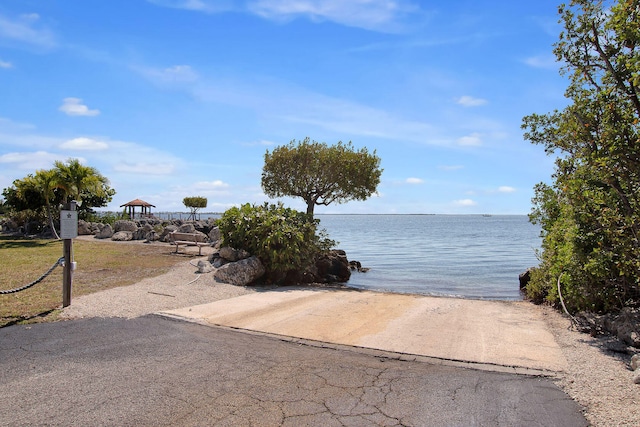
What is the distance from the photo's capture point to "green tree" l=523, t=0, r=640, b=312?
597 centimetres

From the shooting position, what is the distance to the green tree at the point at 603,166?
5969 millimetres

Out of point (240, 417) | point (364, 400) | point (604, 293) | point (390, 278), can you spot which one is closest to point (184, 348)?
point (240, 417)

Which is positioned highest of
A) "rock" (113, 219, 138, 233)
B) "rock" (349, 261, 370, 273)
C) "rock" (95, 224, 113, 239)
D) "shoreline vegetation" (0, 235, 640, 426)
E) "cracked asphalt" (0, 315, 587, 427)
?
"rock" (113, 219, 138, 233)

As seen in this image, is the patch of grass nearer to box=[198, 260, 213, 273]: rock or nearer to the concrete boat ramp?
box=[198, 260, 213, 273]: rock

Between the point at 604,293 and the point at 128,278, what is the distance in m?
11.7

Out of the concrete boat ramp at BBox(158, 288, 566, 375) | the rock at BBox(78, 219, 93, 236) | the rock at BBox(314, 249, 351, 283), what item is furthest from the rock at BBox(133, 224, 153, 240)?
the concrete boat ramp at BBox(158, 288, 566, 375)

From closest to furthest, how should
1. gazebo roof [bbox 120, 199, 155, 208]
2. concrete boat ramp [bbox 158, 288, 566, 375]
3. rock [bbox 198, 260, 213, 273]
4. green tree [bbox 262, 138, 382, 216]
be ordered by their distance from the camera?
concrete boat ramp [bbox 158, 288, 566, 375] → rock [bbox 198, 260, 213, 273] → green tree [bbox 262, 138, 382, 216] → gazebo roof [bbox 120, 199, 155, 208]

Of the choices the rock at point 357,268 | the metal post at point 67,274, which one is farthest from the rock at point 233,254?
the rock at point 357,268

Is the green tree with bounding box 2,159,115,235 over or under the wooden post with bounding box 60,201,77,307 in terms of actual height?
over

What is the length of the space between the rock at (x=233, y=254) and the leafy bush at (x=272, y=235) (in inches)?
7.1

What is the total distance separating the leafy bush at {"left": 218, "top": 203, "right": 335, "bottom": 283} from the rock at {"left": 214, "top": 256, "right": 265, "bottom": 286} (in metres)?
0.46

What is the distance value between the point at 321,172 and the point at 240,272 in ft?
28.0

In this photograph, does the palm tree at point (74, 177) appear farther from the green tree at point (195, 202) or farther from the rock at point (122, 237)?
the green tree at point (195, 202)

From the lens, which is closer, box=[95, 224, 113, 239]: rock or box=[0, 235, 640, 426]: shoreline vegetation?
box=[0, 235, 640, 426]: shoreline vegetation
